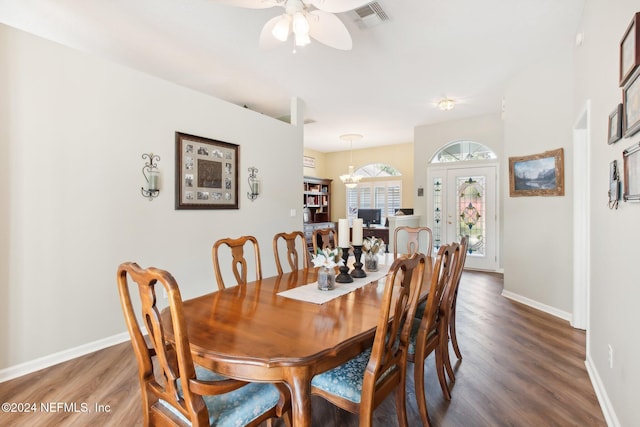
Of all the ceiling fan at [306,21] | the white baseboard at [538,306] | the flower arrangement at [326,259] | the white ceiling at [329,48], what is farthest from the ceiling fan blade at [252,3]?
the white baseboard at [538,306]

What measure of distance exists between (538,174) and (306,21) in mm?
3293

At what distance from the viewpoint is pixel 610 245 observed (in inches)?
71.4

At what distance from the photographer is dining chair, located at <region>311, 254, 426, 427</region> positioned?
3.95ft

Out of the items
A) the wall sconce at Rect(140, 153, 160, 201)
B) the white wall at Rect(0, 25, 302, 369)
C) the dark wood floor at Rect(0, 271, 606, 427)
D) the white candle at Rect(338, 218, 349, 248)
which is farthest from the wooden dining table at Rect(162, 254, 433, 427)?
the wall sconce at Rect(140, 153, 160, 201)

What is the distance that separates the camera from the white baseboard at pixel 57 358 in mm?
2182

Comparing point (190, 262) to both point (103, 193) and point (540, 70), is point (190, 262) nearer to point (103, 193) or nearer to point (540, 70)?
point (103, 193)

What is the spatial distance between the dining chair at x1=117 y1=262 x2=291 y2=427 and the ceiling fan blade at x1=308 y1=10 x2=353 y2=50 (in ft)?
6.17

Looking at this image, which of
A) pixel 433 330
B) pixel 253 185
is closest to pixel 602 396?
pixel 433 330

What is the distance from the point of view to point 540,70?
362 cm

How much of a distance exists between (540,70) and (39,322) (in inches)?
216

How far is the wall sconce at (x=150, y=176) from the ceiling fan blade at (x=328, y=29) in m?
1.92

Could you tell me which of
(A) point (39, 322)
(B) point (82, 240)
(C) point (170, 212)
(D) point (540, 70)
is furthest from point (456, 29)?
(A) point (39, 322)

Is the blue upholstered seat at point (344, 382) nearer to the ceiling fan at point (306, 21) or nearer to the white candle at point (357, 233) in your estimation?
the white candle at point (357, 233)

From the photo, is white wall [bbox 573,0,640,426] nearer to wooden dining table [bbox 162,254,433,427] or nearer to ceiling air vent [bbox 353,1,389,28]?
wooden dining table [bbox 162,254,433,427]
